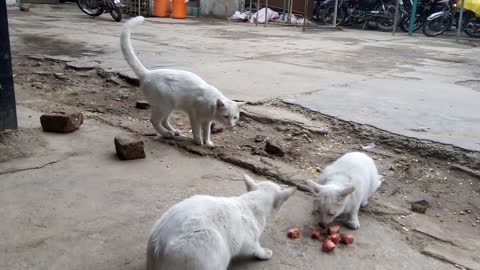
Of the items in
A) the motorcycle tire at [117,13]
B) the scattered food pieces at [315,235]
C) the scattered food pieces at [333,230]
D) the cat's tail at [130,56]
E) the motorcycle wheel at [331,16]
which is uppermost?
the motorcycle wheel at [331,16]

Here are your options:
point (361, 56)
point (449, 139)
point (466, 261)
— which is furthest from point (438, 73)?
point (466, 261)

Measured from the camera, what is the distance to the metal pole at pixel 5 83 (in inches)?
141

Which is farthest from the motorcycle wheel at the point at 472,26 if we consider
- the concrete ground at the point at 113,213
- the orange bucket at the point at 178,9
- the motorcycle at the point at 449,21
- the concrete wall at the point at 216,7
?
the concrete ground at the point at 113,213

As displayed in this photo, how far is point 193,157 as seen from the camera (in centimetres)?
352

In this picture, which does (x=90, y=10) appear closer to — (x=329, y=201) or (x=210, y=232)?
(x=329, y=201)

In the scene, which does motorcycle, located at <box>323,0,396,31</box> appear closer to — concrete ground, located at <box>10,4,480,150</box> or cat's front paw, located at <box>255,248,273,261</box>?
concrete ground, located at <box>10,4,480,150</box>

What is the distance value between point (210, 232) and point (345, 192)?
0.91 m

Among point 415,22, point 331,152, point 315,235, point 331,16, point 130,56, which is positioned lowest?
point 315,235

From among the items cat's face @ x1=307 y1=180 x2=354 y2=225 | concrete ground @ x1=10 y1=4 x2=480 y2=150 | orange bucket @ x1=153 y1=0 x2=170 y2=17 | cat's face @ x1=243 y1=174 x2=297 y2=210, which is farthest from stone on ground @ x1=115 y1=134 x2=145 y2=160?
orange bucket @ x1=153 y1=0 x2=170 y2=17

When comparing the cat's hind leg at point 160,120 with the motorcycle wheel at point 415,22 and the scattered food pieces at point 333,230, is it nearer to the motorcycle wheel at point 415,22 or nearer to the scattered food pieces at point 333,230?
the scattered food pieces at point 333,230

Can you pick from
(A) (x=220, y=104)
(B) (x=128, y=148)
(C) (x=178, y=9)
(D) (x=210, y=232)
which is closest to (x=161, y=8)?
(C) (x=178, y=9)

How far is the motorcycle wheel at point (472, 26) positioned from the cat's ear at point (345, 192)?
1274 centimetres

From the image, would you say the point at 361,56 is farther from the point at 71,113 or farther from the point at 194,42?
the point at 71,113

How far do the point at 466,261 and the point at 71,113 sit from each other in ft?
9.83
